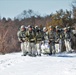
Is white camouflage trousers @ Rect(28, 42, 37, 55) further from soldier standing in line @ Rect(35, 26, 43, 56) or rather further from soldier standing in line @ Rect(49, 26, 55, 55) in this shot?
soldier standing in line @ Rect(49, 26, 55, 55)

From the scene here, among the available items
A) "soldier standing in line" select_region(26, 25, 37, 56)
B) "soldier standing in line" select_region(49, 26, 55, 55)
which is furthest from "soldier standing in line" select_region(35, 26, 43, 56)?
"soldier standing in line" select_region(49, 26, 55, 55)

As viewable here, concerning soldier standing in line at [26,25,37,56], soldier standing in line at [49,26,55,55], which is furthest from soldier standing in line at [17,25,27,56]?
soldier standing in line at [49,26,55,55]

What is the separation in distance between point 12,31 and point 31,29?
39424 millimetres

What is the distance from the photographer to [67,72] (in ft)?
39.3

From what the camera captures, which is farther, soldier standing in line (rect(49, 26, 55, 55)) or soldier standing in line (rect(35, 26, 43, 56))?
soldier standing in line (rect(49, 26, 55, 55))

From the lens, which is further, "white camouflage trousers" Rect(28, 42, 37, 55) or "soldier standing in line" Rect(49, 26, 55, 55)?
"soldier standing in line" Rect(49, 26, 55, 55)

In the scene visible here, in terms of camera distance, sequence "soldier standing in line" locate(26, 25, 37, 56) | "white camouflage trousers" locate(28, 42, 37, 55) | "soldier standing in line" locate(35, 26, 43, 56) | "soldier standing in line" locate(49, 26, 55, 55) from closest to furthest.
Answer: "soldier standing in line" locate(26, 25, 37, 56) < "white camouflage trousers" locate(28, 42, 37, 55) < "soldier standing in line" locate(35, 26, 43, 56) < "soldier standing in line" locate(49, 26, 55, 55)

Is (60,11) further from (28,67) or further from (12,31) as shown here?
(12,31)

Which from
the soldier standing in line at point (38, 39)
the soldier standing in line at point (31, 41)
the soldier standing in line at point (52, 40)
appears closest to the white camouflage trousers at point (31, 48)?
the soldier standing in line at point (31, 41)

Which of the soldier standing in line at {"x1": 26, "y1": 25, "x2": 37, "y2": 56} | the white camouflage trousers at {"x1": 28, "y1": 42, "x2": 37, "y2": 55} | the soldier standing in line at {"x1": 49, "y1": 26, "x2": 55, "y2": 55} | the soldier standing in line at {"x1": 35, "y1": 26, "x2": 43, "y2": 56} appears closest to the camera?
the soldier standing in line at {"x1": 26, "y1": 25, "x2": 37, "y2": 56}

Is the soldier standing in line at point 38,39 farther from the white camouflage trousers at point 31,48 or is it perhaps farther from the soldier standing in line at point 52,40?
the soldier standing in line at point 52,40

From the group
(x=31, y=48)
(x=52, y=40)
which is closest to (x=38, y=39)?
(x=31, y=48)

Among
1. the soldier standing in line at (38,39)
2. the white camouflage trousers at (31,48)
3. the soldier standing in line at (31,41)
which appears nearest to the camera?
the soldier standing in line at (31,41)

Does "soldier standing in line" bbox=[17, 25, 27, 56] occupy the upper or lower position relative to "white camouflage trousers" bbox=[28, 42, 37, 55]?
upper
